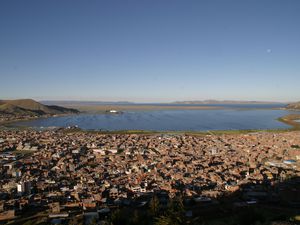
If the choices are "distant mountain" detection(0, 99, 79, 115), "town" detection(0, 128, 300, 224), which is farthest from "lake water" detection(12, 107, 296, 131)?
"town" detection(0, 128, 300, 224)

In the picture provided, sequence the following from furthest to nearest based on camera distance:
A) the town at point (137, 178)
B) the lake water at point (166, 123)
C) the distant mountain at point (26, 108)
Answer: the distant mountain at point (26, 108) < the lake water at point (166, 123) < the town at point (137, 178)

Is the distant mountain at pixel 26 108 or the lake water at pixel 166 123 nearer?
the lake water at pixel 166 123

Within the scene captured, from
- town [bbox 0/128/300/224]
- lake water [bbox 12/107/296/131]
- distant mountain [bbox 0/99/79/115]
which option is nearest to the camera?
town [bbox 0/128/300/224]

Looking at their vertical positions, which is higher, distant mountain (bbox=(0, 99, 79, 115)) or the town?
distant mountain (bbox=(0, 99, 79, 115))

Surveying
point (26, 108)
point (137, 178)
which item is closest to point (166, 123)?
point (137, 178)

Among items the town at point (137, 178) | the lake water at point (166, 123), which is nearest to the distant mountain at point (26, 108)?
the lake water at point (166, 123)

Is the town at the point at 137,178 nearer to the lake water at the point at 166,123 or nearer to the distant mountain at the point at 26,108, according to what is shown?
the lake water at the point at 166,123

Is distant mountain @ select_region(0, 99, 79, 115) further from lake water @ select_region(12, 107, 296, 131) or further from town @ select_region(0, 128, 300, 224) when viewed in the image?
town @ select_region(0, 128, 300, 224)

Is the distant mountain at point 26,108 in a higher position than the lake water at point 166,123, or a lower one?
higher

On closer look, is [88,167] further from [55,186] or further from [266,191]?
[266,191]

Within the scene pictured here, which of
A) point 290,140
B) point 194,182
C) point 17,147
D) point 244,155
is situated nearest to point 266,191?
point 194,182
